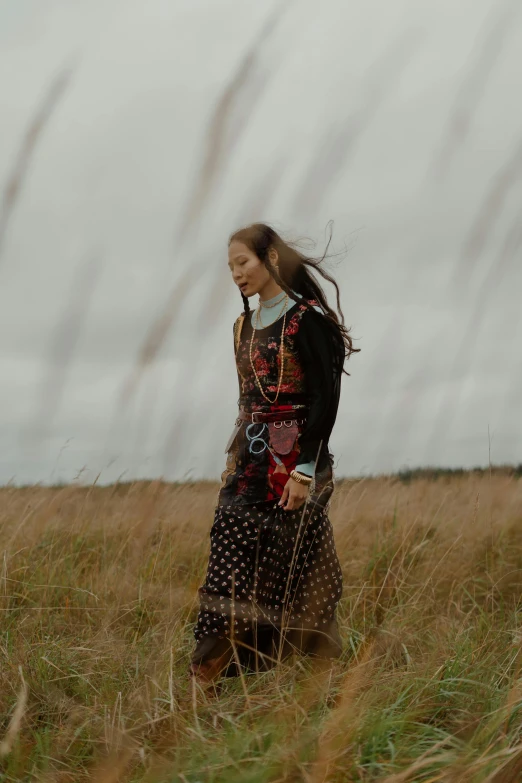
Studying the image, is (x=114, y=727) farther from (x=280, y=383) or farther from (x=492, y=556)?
(x=492, y=556)

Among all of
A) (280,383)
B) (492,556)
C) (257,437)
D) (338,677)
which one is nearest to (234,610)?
(338,677)

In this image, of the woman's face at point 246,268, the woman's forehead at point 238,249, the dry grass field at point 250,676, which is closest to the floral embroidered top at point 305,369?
the woman's face at point 246,268

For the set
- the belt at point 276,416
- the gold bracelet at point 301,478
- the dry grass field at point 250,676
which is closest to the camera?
the dry grass field at point 250,676

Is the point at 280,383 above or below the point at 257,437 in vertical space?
above

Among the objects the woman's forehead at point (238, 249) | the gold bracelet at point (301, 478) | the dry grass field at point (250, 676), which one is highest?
the woman's forehead at point (238, 249)

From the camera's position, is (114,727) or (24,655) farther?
(24,655)

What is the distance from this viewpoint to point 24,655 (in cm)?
253

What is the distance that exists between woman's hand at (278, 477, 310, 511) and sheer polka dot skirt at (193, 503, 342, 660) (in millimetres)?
67

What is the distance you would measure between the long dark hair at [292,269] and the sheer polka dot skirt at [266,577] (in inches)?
22.2

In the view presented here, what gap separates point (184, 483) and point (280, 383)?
2.15 m

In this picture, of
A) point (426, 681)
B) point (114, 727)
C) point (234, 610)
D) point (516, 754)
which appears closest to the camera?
point (516, 754)

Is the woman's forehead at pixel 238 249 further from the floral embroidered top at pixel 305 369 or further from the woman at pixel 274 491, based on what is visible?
the floral embroidered top at pixel 305 369

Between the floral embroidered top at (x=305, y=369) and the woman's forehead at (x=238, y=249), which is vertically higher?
the woman's forehead at (x=238, y=249)

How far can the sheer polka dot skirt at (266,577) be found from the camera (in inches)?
108
